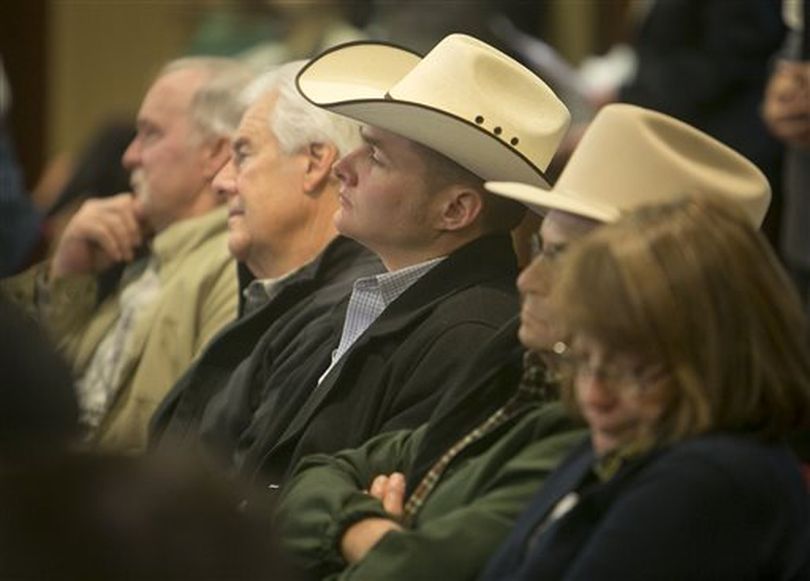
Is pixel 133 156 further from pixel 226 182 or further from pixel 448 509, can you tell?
pixel 448 509

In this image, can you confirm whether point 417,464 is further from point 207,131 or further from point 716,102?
point 716,102

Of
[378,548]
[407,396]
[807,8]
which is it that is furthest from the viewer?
[807,8]

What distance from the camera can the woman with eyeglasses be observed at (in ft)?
11.8

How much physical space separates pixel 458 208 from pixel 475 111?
178 mm

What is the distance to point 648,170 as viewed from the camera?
163 inches

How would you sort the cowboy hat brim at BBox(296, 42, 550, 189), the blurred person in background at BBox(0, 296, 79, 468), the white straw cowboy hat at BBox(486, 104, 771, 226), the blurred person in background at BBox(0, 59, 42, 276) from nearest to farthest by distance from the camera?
the blurred person in background at BBox(0, 296, 79, 468) → the white straw cowboy hat at BBox(486, 104, 771, 226) → the cowboy hat brim at BBox(296, 42, 550, 189) → the blurred person in background at BBox(0, 59, 42, 276)

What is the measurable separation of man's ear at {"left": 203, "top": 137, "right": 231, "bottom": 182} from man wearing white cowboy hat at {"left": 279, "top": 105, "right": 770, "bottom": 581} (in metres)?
2.26

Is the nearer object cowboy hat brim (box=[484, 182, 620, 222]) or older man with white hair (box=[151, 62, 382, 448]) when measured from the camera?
cowboy hat brim (box=[484, 182, 620, 222])

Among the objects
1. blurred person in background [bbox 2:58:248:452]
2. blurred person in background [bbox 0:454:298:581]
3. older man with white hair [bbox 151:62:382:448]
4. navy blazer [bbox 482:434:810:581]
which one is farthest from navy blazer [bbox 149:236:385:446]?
blurred person in background [bbox 0:454:298:581]

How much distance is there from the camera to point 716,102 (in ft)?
27.4

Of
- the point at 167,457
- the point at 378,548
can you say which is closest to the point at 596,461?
the point at 378,548

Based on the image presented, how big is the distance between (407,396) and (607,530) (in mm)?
1098

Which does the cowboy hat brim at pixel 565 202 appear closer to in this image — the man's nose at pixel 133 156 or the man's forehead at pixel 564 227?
the man's forehead at pixel 564 227

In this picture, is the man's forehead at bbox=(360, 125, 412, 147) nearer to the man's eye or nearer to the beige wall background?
the man's eye
